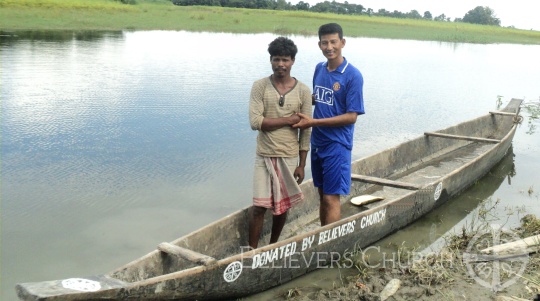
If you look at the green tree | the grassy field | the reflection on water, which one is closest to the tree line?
the green tree

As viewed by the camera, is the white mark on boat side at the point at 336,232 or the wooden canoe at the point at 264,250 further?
the white mark on boat side at the point at 336,232

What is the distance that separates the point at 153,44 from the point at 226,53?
2.85 metres

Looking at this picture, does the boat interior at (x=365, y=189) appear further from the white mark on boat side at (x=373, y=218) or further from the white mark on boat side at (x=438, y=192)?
the white mark on boat side at (x=373, y=218)

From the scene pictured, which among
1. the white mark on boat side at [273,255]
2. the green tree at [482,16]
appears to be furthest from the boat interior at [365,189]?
the green tree at [482,16]

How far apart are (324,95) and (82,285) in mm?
2190

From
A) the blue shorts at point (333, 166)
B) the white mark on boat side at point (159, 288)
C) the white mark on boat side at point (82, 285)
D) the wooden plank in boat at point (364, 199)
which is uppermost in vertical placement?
the blue shorts at point (333, 166)

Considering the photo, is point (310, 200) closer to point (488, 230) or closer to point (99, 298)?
point (488, 230)

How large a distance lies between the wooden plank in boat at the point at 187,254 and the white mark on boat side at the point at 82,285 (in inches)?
24.9

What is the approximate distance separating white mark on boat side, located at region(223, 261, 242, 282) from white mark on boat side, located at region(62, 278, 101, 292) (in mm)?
893

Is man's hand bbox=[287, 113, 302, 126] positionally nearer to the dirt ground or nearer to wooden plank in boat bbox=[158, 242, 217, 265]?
wooden plank in boat bbox=[158, 242, 217, 265]

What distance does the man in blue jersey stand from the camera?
4.05 meters

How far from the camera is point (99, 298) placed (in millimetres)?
3006

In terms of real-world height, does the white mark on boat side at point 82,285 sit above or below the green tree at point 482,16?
below

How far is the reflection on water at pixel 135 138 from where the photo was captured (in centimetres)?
507
